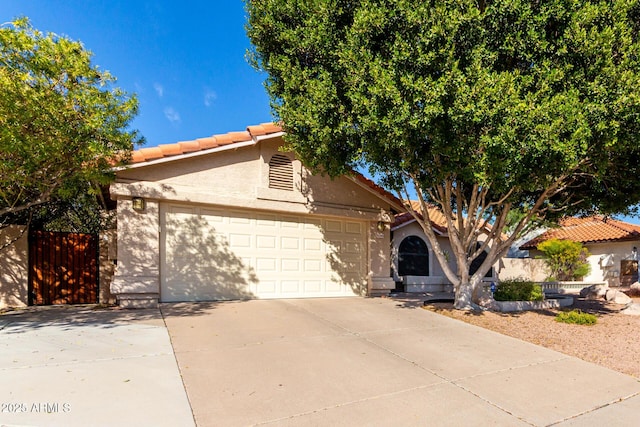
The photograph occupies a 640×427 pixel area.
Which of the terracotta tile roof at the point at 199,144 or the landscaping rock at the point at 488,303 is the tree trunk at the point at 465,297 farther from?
the terracotta tile roof at the point at 199,144

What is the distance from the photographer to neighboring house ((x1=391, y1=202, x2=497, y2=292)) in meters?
13.6

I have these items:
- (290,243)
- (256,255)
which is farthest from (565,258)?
(256,255)

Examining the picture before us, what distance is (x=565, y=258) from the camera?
18.0 meters

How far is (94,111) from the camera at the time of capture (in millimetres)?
6246

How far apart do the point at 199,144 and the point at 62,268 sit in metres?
4.88

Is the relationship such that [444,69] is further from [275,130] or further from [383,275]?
[383,275]

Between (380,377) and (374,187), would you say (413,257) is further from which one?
(380,377)

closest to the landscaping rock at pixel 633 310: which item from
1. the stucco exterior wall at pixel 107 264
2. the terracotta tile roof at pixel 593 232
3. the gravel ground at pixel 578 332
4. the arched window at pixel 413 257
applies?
the gravel ground at pixel 578 332

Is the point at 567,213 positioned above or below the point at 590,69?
below

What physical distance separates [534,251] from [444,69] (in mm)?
19594

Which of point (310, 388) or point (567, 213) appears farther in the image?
point (567, 213)

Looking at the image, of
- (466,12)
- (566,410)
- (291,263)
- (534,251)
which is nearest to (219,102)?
(291,263)

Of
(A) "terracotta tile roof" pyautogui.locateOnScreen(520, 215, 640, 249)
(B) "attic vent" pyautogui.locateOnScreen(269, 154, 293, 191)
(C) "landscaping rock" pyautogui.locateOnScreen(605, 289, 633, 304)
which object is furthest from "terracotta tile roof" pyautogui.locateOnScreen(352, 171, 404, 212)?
(A) "terracotta tile roof" pyautogui.locateOnScreen(520, 215, 640, 249)

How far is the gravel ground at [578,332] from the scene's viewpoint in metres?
5.71
